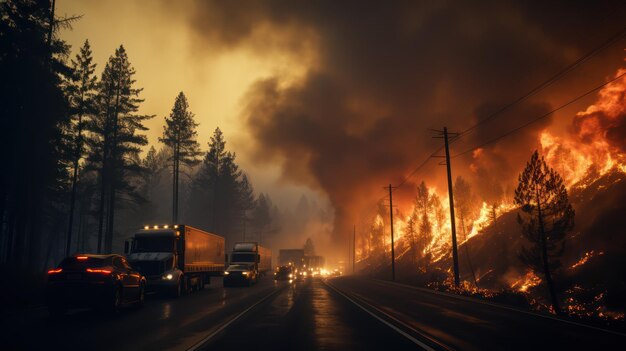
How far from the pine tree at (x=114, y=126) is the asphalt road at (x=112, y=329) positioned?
86.9 ft

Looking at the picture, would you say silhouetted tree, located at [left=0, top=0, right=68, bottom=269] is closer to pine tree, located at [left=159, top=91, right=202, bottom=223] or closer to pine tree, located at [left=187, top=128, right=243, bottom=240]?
pine tree, located at [left=159, top=91, right=202, bottom=223]

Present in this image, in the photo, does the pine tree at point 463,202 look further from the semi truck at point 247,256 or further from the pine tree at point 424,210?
the semi truck at point 247,256

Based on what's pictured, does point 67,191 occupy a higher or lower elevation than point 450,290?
higher

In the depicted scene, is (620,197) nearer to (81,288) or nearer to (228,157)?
(228,157)

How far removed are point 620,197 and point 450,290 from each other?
51.4 metres

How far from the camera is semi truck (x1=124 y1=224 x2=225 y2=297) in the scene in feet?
73.2

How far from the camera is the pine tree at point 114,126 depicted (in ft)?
133

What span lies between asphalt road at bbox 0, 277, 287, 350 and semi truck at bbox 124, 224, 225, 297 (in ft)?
20.0

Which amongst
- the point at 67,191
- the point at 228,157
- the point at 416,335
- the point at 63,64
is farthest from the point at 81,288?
the point at 228,157

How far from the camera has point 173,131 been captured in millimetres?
53875

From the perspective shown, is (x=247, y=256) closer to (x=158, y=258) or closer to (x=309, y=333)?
(x=158, y=258)

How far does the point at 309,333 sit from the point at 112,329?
548cm

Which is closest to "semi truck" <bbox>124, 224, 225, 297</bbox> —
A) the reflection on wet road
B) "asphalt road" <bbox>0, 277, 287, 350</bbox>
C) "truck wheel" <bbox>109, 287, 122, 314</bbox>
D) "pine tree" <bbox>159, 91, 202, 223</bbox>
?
"asphalt road" <bbox>0, 277, 287, 350</bbox>

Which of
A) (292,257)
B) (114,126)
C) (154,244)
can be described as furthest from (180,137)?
(154,244)
